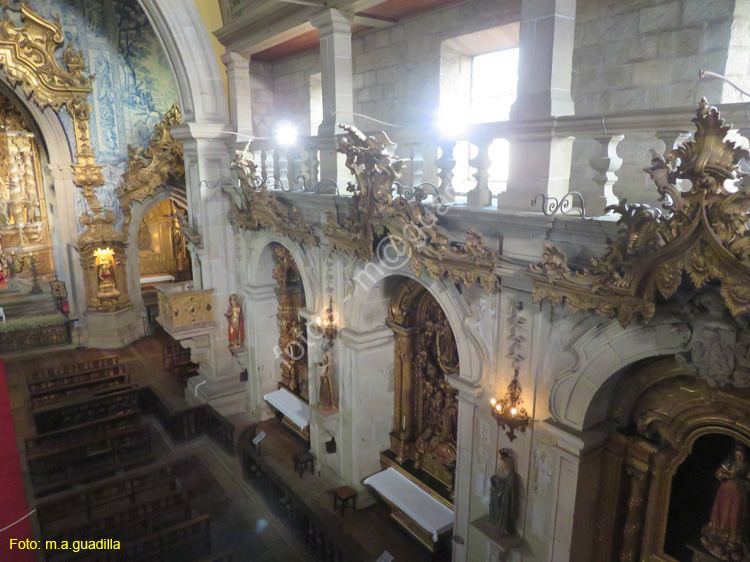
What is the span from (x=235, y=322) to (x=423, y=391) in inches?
179

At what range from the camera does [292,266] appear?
32.7 feet

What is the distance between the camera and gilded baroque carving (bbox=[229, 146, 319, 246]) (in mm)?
8234

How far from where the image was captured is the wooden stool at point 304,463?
8.86 metres

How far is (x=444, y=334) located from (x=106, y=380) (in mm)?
7980

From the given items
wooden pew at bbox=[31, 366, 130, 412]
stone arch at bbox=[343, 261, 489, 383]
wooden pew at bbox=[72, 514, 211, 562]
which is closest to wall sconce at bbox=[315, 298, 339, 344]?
stone arch at bbox=[343, 261, 489, 383]

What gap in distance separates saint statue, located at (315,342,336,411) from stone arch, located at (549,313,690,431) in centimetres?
Result: 386

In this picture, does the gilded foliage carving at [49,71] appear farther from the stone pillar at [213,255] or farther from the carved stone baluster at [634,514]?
the carved stone baluster at [634,514]

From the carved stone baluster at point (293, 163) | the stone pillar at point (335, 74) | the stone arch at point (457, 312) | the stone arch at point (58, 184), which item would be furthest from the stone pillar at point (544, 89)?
the stone arch at point (58, 184)

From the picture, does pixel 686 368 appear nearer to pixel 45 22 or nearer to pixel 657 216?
pixel 657 216

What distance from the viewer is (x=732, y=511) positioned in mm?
4418

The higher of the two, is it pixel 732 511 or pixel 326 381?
pixel 732 511

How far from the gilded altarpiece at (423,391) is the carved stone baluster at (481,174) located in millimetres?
2083

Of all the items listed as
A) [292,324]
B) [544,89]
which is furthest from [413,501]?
[544,89]

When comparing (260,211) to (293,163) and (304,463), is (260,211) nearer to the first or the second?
(293,163)
